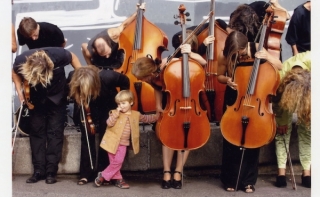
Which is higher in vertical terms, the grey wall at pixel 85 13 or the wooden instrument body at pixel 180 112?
the grey wall at pixel 85 13

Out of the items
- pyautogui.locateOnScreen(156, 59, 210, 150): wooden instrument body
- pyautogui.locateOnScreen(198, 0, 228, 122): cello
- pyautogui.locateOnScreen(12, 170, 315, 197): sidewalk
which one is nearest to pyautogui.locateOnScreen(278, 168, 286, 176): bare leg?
pyautogui.locateOnScreen(12, 170, 315, 197): sidewalk

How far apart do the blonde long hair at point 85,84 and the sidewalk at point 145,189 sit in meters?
0.75

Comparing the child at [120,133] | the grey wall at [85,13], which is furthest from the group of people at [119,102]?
the grey wall at [85,13]

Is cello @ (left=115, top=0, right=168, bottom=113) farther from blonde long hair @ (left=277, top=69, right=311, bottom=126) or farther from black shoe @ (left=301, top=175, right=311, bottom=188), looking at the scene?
black shoe @ (left=301, top=175, right=311, bottom=188)

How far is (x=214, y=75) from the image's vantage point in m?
5.75

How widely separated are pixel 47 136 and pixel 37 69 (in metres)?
0.67

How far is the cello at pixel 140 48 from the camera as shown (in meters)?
5.66

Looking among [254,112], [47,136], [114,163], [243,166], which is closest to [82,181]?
[114,163]

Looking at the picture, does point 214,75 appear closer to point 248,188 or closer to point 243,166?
point 243,166

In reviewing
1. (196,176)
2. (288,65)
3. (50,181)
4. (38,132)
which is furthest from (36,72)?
(288,65)

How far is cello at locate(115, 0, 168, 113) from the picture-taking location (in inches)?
223

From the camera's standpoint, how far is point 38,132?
18.8 feet

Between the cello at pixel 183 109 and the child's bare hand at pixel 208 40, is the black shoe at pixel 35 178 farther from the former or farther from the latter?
the child's bare hand at pixel 208 40

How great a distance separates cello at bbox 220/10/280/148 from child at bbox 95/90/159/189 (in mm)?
671
